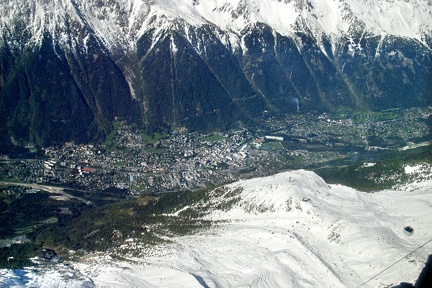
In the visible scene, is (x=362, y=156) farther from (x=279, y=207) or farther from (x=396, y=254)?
(x=396, y=254)

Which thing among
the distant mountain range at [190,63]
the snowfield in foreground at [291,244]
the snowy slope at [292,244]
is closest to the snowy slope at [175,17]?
the distant mountain range at [190,63]

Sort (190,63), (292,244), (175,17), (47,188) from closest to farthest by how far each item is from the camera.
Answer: (292,244), (47,188), (190,63), (175,17)

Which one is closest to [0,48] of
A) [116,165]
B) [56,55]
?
[56,55]

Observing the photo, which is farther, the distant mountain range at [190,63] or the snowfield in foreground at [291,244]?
the distant mountain range at [190,63]

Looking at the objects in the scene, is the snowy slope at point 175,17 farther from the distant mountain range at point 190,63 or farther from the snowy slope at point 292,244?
the snowy slope at point 292,244

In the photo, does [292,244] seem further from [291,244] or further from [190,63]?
[190,63]

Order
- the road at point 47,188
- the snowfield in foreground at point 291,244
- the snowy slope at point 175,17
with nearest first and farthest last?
the snowfield in foreground at point 291,244 < the road at point 47,188 < the snowy slope at point 175,17

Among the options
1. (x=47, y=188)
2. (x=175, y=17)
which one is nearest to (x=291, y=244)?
(x=47, y=188)
